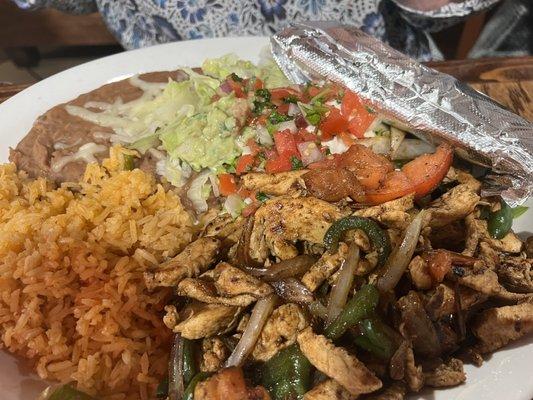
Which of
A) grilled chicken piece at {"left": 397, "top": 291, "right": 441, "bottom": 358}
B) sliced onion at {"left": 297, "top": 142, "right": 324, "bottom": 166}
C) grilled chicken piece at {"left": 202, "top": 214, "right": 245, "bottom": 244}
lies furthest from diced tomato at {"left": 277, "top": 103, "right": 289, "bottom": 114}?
grilled chicken piece at {"left": 397, "top": 291, "right": 441, "bottom": 358}

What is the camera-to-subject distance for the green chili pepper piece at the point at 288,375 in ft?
4.83

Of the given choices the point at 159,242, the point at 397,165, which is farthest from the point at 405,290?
the point at 159,242

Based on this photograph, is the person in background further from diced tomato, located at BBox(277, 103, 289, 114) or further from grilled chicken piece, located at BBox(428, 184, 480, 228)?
grilled chicken piece, located at BBox(428, 184, 480, 228)

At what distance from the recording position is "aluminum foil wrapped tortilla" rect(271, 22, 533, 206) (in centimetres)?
191

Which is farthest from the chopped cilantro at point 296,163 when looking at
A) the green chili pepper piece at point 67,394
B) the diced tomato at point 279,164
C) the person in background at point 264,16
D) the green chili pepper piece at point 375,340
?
the person in background at point 264,16

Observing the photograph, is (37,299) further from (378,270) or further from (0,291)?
(378,270)

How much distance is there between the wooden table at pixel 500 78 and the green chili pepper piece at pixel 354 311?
1585 mm

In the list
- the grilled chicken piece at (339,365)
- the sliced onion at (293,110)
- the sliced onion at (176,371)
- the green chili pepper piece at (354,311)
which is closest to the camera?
the grilled chicken piece at (339,365)

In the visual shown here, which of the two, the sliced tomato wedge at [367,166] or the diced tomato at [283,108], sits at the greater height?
the diced tomato at [283,108]

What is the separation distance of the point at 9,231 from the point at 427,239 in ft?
4.94

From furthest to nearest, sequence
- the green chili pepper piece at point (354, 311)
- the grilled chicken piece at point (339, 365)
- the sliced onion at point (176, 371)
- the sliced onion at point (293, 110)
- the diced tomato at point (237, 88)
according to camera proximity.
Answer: the diced tomato at point (237, 88) < the sliced onion at point (293, 110) < the sliced onion at point (176, 371) < the green chili pepper piece at point (354, 311) < the grilled chicken piece at point (339, 365)

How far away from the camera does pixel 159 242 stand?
1979 mm

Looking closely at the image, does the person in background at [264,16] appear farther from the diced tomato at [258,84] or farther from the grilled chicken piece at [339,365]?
the grilled chicken piece at [339,365]

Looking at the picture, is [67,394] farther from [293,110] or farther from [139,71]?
[139,71]
